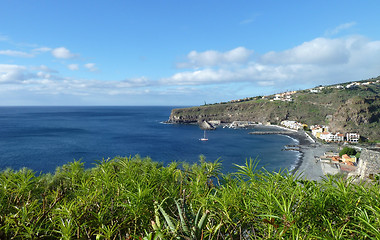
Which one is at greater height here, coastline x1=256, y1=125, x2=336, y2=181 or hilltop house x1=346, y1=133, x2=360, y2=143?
hilltop house x1=346, y1=133, x2=360, y2=143

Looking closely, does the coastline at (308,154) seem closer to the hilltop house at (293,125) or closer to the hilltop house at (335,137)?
the hilltop house at (335,137)

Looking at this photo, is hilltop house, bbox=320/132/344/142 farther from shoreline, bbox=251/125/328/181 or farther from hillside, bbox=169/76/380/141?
hillside, bbox=169/76/380/141

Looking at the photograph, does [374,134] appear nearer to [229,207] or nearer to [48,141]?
[229,207]

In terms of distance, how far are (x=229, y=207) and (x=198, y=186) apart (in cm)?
139

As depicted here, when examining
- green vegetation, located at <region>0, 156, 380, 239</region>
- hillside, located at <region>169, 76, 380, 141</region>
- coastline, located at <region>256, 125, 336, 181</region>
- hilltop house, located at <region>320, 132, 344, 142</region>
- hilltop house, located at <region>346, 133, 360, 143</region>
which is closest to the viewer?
green vegetation, located at <region>0, 156, 380, 239</region>

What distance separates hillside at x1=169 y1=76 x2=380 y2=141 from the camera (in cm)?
9900

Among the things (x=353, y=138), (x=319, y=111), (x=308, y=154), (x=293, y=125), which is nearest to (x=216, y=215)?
(x=308, y=154)

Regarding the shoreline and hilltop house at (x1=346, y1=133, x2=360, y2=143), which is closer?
the shoreline

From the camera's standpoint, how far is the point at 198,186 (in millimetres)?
5723

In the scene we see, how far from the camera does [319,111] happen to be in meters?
129

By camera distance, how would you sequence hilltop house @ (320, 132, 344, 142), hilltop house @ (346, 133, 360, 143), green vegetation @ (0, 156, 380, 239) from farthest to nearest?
1. hilltop house @ (320, 132, 344, 142)
2. hilltop house @ (346, 133, 360, 143)
3. green vegetation @ (0, 156, 380, 239)

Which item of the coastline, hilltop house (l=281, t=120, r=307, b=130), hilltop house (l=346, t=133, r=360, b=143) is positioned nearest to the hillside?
hilltop house (l=346, t=133, r=360, b=143)

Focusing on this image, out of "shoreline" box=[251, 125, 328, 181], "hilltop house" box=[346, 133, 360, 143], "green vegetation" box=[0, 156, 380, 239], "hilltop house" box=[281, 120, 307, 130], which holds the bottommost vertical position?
"shoreline" box=[251, 125, 328, 181]

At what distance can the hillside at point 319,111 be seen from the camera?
3898 inches
